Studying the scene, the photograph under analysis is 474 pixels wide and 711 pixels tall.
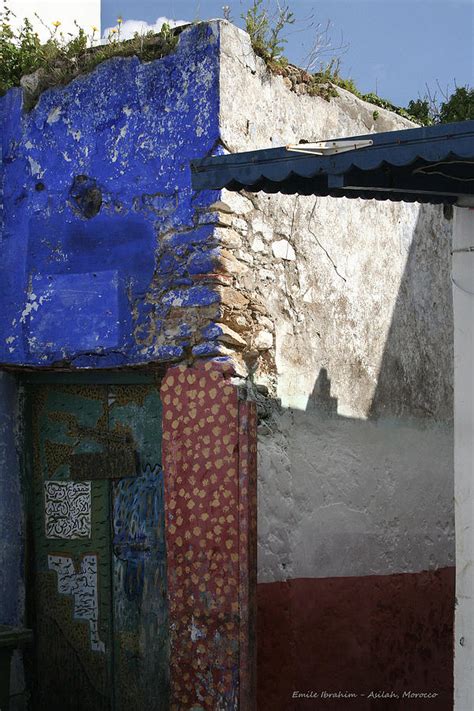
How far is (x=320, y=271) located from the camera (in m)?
7.02

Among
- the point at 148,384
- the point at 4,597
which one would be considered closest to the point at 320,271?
the point at 148,384

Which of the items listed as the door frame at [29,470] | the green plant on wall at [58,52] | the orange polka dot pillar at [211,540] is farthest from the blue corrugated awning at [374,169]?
the door frame at [29,470]

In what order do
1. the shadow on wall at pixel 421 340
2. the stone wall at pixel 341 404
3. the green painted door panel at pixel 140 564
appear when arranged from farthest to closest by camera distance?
the shadow on wall at pixel 421 340, the green painted door panel at pixel 140 564, the stone wall at pixel 341 404

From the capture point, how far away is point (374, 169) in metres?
4.88

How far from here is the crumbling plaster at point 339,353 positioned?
21.0ft

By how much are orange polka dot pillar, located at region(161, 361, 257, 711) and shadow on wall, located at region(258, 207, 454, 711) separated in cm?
27

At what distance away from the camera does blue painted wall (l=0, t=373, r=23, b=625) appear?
6945mm

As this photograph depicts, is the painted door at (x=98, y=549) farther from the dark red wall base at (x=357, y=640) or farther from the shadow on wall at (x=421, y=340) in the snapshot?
the shadow on wall at (x=421, y=340)

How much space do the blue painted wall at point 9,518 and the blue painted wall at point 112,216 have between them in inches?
15.3

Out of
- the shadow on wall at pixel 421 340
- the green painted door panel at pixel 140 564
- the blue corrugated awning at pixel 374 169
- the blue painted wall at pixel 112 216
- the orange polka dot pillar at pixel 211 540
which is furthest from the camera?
the shadow on wall at pixel 421 340

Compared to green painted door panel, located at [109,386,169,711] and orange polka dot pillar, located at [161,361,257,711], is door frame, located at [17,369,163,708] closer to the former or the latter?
green painted door panel, located at [109,386,169,711]

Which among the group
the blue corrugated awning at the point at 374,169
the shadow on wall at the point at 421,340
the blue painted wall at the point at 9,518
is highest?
the blue corrugated awning at the point at 374,169

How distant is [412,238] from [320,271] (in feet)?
4.98

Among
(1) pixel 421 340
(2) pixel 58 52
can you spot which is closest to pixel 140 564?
(1) pixel 421 340
